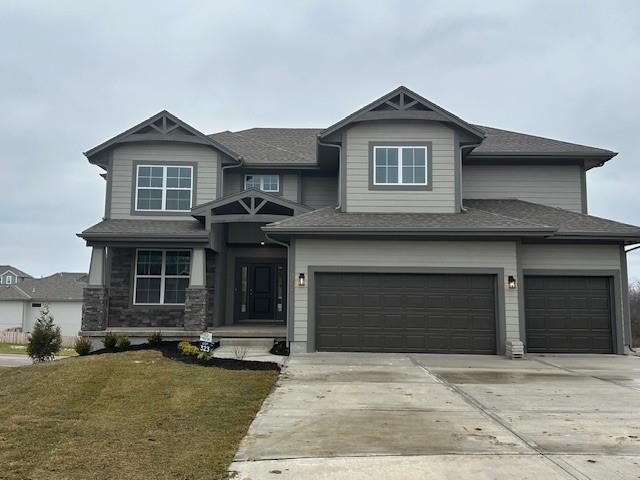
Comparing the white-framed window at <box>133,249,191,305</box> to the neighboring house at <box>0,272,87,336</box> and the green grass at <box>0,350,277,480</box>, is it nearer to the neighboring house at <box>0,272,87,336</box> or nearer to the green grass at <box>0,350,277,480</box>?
the green grass at <box>0,350,277,480</box>

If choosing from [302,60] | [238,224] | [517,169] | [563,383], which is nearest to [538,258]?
[517,169]

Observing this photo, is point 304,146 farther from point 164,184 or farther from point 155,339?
point 155,339

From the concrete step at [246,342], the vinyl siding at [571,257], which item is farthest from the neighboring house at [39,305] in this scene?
the vinyl siding at [571,257]

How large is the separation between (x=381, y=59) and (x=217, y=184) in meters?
10.8

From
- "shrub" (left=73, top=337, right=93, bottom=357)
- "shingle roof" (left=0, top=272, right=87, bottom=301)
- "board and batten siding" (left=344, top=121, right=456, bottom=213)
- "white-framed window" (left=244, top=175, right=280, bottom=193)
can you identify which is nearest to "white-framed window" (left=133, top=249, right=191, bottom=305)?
"shrub" (left=73, top=337, right=93, bottom=357)

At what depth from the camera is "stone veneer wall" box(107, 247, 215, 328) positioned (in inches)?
589

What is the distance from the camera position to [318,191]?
16.6 metres

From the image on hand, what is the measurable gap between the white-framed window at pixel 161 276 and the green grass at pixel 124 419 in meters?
5.23

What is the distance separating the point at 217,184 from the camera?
15.5 meters

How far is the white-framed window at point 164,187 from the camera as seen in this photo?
15.5 meters

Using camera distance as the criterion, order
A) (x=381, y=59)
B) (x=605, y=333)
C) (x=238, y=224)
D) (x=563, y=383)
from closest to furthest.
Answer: (x=563, y=383), (x=605, y=333), (x=238, y=224), (x=381, y=59)

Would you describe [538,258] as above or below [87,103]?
below

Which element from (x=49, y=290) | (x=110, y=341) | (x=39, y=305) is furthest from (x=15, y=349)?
(x=110, y=341)

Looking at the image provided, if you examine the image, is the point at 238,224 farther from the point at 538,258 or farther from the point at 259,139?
the point at 538,258
